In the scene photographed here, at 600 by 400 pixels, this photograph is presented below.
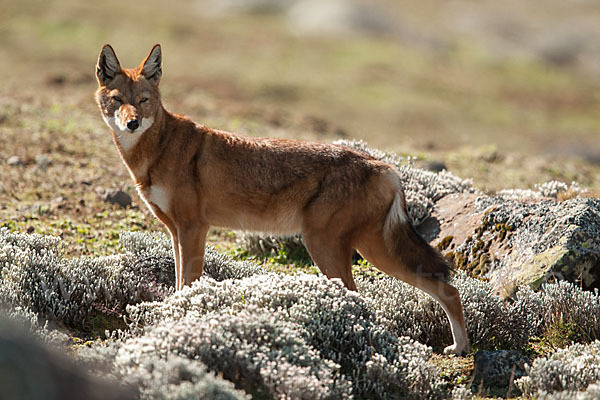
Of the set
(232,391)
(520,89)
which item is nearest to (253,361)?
(232,391)

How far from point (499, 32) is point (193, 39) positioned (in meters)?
28.7

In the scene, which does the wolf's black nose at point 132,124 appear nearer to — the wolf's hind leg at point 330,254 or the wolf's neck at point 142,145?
the wolf's neck at point 142,145

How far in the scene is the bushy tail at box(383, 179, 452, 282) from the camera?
585cm

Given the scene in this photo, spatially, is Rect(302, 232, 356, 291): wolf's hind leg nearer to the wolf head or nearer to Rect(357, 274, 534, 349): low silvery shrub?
Rect(357, 274, 534, 349): low silvery shrub

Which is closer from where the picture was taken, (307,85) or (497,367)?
(497,367)

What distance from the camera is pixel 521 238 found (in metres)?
6.93

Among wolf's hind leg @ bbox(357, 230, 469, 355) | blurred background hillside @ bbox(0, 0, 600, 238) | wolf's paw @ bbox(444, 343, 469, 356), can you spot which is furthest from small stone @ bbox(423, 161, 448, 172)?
wolf's paw @ bbox(444, 343, 469, 356)

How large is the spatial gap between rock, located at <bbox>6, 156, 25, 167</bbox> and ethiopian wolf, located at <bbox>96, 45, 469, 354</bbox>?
5240 mm

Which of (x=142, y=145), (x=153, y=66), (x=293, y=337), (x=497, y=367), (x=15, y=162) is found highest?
(x=153, y=66)

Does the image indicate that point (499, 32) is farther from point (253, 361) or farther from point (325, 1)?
point (253, 361)

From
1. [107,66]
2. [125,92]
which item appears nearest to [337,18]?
[107,66]

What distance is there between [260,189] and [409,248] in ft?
5.20

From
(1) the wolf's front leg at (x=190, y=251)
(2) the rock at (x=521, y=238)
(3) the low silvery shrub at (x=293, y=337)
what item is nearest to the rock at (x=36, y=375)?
(3) the low silvery shrub at (x=293, y=337)

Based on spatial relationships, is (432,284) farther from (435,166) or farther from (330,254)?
(435,166)
